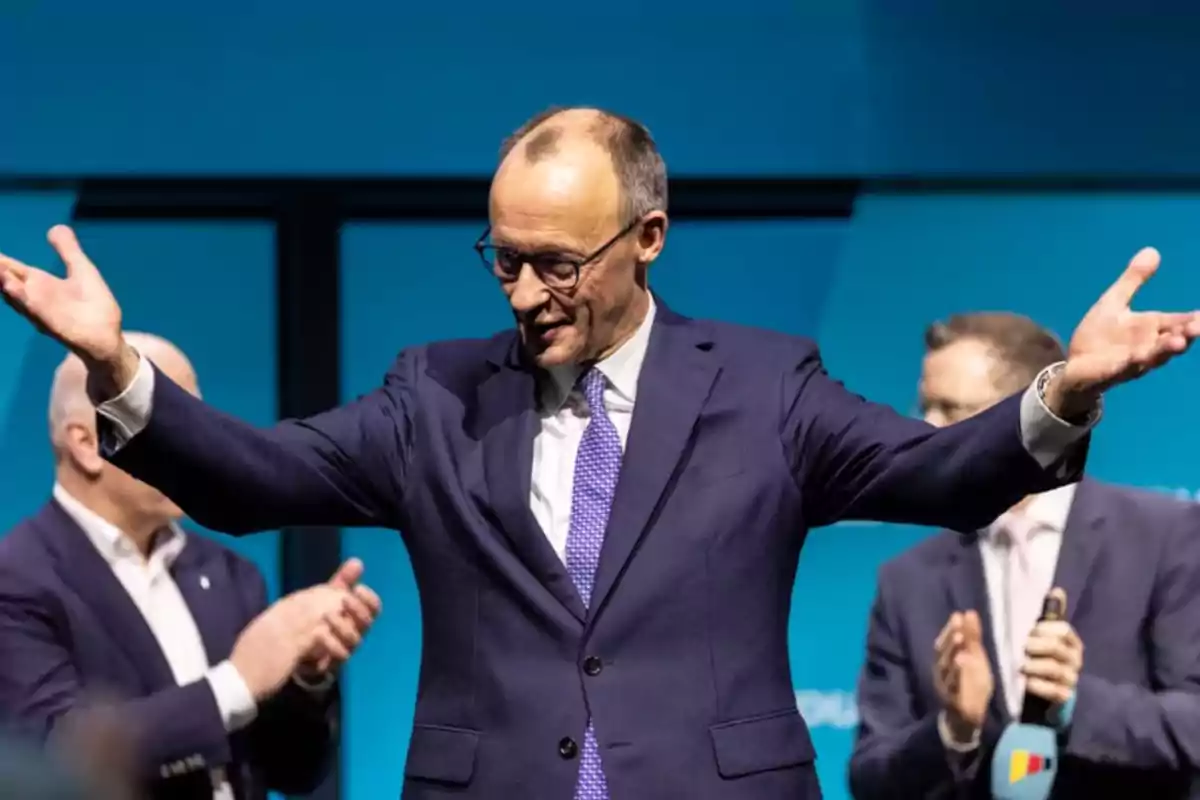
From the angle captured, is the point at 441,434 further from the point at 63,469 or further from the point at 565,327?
the point at 63,469

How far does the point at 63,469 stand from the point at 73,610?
0.28 meters

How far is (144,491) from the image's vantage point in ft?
9.16

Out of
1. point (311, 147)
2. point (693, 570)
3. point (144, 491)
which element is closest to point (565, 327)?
point (693, 570)

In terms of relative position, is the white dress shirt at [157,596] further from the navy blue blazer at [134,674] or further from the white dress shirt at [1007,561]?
the white dress shirt at [1007,561]

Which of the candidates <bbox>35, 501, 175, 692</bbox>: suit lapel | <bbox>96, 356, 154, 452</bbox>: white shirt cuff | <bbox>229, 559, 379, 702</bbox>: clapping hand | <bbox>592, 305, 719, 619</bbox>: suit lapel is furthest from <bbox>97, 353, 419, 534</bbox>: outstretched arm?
<bbox>35, 501, 175, 692</bbox>: suit lapel

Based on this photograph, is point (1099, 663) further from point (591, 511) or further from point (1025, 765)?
point (591, 511)

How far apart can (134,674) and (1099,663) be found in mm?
1557

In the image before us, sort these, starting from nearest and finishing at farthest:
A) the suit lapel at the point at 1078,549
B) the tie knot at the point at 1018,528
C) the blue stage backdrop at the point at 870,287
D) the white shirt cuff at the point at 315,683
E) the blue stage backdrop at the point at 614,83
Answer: the white shirt cuff at the point at 315,683, the suit lapel at the point at 1078,549, the tie knot at the point at 1018,528, the blue stage backdrop at the point at 614,83, the blue stage backdrop at the point at 870,287

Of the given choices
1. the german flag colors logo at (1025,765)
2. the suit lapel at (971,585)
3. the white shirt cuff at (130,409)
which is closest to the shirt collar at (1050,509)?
the suit lapel at (971,585)

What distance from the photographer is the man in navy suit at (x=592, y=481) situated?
178cm

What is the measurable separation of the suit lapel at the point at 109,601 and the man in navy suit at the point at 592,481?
894 mm

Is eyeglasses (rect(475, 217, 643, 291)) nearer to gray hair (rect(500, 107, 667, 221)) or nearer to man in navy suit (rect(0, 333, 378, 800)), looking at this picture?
gray hair (rect(500, 107, 667, 221))

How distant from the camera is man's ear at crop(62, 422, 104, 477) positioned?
110 inches

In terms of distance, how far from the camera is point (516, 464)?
1.86 meters
